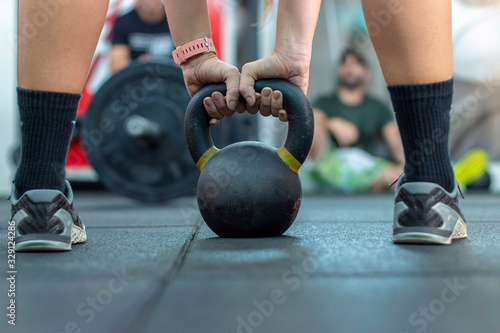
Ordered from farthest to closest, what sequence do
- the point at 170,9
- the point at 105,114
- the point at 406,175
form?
1. the point at 105,114
2. the point at 170,9
3. the point at 406,175

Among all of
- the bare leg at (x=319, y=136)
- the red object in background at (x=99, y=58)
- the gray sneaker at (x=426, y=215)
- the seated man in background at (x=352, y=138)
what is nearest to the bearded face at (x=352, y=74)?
the seated man in background at (x=352, y=138)

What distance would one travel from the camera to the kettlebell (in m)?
1.04

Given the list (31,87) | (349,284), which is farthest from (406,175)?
(31,87)

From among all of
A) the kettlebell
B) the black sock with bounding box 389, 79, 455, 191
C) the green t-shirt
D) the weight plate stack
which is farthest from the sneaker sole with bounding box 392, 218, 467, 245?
the green t-shirt

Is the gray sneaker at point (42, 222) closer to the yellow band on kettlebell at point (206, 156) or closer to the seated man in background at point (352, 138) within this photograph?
the yellow band on kettlebell at point (206, 156)

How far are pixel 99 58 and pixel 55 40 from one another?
2.88m

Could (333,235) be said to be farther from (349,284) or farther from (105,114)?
(105,114)

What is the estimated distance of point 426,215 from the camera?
3.13 feet

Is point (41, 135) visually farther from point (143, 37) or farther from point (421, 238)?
point (143, 37)

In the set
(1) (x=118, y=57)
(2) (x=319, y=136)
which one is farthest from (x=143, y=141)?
(2) (x=319, y=136)

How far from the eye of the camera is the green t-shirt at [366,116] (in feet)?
11.8

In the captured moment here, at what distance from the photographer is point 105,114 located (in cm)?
240

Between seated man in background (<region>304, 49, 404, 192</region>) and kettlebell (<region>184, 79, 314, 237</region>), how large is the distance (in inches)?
96.0

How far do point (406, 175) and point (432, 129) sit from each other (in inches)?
4.0
